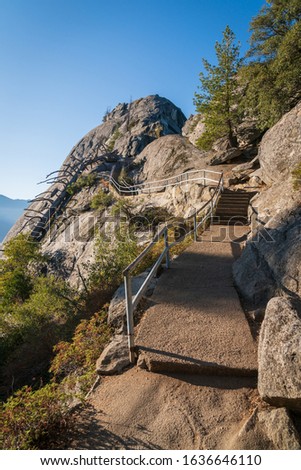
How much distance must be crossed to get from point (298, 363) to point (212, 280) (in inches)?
127

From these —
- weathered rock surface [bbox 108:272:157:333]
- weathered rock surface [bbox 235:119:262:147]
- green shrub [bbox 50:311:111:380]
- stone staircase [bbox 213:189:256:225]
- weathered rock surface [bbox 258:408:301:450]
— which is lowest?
green shrub [bbox 50:311:111:380]

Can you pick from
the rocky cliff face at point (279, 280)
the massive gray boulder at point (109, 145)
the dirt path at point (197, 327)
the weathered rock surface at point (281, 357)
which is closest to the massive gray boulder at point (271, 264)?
the rocky cliff face at point (279, 280)

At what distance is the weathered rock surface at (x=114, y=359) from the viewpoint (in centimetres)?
357

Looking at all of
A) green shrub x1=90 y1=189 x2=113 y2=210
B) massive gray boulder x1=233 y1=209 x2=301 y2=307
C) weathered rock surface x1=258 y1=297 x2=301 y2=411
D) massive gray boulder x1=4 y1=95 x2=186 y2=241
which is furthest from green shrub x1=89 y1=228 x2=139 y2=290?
massive gray boulder x1=4 y1=95 x2=186 y2=241

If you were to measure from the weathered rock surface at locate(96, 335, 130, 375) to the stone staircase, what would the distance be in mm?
8752

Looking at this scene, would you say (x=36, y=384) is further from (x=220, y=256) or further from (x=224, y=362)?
(x=220, y=256)

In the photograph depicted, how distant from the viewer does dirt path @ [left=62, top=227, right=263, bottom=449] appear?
8.33 ft

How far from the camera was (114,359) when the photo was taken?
372 cm

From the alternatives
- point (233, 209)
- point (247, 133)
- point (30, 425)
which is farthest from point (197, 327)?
point (247, 133)

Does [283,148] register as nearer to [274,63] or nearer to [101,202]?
[274,63]

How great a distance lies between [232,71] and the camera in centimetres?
1869

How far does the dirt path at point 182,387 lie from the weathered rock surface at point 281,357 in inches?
15.3

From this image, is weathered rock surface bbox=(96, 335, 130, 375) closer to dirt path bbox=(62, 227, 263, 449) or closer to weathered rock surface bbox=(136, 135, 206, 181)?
dirt path bbox=(62, 227, 263, 449)

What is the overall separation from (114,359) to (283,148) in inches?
398
